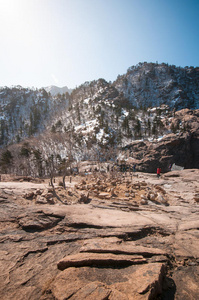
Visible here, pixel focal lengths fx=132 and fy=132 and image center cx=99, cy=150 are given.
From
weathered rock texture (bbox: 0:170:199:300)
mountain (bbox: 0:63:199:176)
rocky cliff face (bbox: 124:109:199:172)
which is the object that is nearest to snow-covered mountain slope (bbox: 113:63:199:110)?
mountain (bbox: 0:63:199:176)

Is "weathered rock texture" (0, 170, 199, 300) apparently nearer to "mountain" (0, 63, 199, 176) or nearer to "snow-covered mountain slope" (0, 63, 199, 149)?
"mountain" (0, 63, 199, 176)

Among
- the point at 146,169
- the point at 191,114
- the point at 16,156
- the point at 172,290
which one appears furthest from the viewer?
the point at 191,114

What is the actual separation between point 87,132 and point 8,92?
107846 mm

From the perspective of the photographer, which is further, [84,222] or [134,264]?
[84,222]

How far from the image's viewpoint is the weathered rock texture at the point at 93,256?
1.85 metres

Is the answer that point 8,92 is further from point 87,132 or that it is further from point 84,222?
point 84,222

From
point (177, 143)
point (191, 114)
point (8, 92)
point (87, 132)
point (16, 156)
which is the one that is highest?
point (8, 92)

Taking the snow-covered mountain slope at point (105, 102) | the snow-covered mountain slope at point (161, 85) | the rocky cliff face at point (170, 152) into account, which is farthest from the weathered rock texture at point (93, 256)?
the snow-covered mountain slope at point (161, 85)

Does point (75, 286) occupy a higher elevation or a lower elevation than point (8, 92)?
lower

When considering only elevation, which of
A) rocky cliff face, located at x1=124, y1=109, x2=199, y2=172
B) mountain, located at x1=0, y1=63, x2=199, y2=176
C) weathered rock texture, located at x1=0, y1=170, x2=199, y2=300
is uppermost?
mountain, located at x1=0, y1=63, x2=199, y2=176

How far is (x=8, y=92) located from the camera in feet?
393

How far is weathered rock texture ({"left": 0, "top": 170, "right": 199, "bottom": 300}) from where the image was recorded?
1.85 m

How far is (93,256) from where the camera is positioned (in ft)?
7.76

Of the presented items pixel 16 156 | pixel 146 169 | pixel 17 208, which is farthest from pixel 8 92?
pixel 17 208
